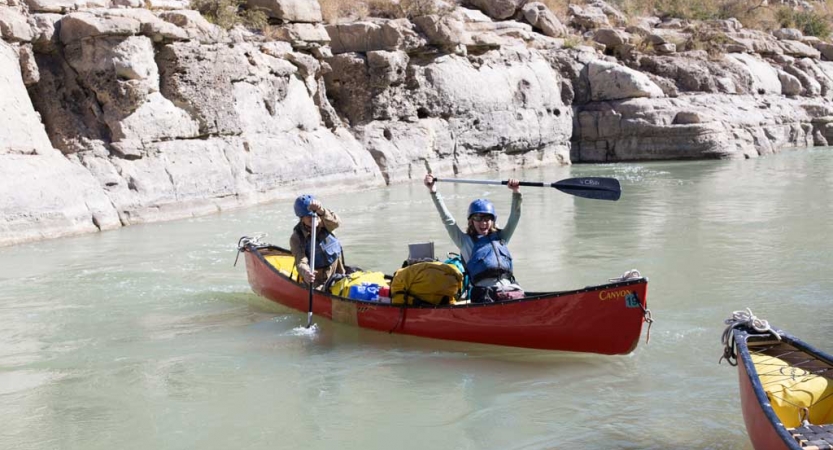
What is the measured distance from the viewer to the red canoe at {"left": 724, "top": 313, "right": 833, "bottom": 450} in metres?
3.47

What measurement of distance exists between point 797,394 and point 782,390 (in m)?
0.06

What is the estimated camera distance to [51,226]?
1221cm

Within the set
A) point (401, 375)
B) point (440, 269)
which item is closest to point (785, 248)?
point (440, 269)

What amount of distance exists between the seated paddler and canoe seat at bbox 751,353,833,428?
13.2 feet

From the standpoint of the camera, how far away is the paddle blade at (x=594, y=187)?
6594mm

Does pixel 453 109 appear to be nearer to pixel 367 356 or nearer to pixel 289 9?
pixel 289 9

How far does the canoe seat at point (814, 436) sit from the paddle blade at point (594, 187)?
10.2 feet

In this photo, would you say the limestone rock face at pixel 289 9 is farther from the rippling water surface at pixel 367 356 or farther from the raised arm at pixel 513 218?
the raised arm at pixel 513 218

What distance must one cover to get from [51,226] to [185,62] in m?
4.19

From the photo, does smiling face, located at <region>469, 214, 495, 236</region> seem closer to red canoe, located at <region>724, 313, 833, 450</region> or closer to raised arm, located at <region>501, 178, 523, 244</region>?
raised arm, located at <region>501, 178, 523, 244</region>

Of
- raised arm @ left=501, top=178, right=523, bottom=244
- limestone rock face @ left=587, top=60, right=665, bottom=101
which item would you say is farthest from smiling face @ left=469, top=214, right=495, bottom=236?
limestone rock face @ left=587, top=60, right=665, bottom=101

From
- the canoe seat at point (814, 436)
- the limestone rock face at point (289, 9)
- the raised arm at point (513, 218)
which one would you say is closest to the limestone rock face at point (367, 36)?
the limestone rock face at point (289, 9)

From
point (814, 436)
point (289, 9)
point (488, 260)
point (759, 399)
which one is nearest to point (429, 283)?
point (488, 260)

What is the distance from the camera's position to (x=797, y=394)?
153 inches
